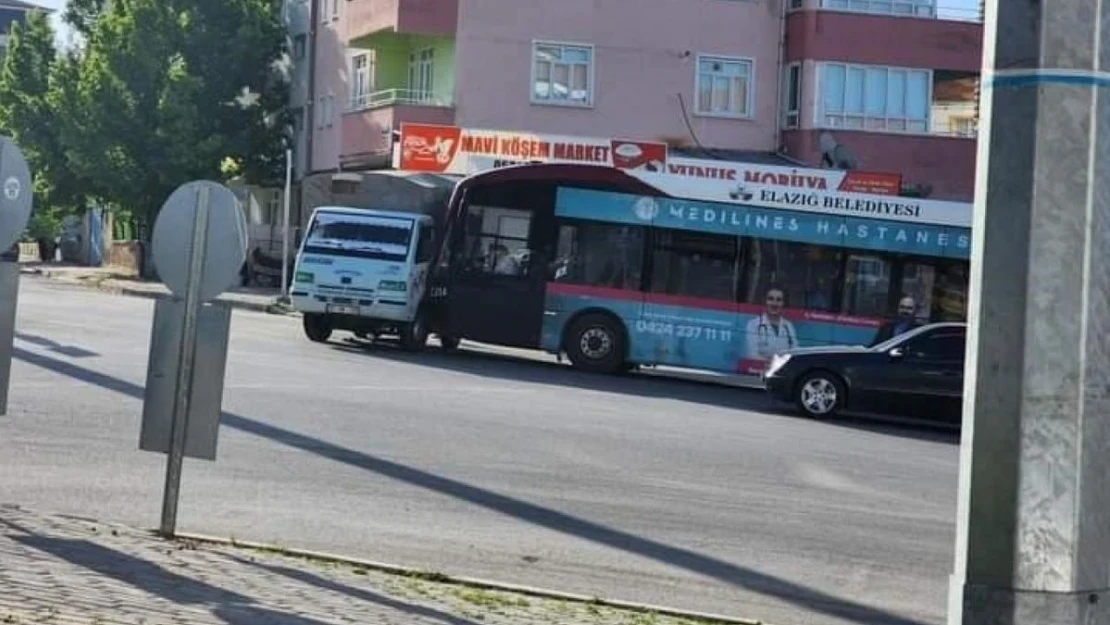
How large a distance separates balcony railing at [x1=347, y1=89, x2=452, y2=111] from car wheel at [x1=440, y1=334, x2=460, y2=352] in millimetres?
14652

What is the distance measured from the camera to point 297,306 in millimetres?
30516

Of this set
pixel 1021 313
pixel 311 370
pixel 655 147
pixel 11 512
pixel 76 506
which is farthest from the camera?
pixel 655 147

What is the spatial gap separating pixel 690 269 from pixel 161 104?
95.6 feet

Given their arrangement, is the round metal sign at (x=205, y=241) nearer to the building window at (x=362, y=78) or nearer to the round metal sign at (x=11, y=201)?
the round metal sign at (x=11, y=201)

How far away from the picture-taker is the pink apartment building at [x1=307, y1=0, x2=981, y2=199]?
45.8 m

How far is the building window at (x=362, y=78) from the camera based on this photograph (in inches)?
1970

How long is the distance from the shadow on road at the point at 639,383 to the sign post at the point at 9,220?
1454cm

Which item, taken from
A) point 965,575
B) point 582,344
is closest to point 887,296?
point 582,344

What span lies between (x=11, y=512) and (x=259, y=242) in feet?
148

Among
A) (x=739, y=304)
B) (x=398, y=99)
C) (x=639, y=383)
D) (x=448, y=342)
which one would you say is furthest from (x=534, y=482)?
(x=398, y=99)

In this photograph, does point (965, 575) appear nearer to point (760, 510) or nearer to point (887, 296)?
point (760, 510)

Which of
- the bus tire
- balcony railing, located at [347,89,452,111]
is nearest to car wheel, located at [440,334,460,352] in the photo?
the bus tire

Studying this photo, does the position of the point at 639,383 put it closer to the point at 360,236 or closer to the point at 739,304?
the point at 739,304

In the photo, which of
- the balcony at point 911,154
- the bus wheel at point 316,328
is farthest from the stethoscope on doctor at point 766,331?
the balcony at point 911,154
